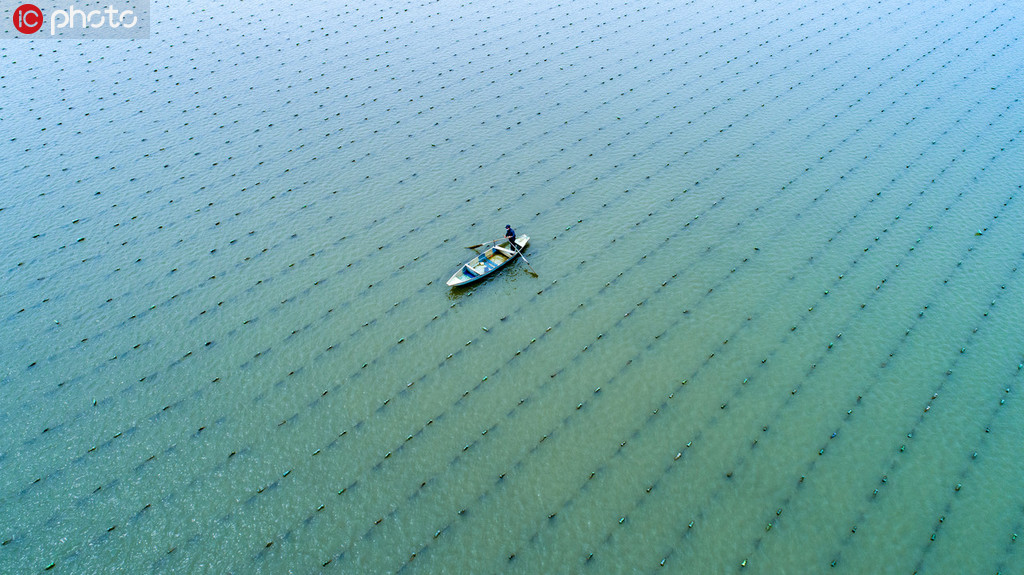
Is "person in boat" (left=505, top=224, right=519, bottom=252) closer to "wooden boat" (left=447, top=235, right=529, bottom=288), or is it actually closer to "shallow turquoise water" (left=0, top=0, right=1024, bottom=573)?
"wooden boat" (left=447, top=235, right=529, bottom=288)

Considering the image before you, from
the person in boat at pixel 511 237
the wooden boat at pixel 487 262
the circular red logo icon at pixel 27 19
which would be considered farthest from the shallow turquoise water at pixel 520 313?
the circular red logo icon at pixel 27 19

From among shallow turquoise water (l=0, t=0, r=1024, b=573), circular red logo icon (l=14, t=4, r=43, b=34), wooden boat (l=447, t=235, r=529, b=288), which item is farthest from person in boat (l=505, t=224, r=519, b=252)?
circular red logo icon (l=14, t=4, r=43, b=34)

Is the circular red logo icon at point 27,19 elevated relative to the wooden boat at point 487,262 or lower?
lower

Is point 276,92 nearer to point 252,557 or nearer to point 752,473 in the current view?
point 252,557

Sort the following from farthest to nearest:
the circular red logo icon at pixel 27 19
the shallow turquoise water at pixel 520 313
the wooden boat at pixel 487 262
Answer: the circular red logo icon at pixel 27 19, the wooden boat at pixel 487 262, the shallow turquoise water at pixel 520 313

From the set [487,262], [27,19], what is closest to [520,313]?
[487,262]

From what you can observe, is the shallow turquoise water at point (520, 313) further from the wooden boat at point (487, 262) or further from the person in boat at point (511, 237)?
the person in boat at point (511, 237)

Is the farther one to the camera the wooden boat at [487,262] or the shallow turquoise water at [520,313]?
the wooden boat at [487,262]

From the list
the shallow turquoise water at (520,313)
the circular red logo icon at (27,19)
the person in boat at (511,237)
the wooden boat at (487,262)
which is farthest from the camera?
the circular red logo icon at (27,19)
